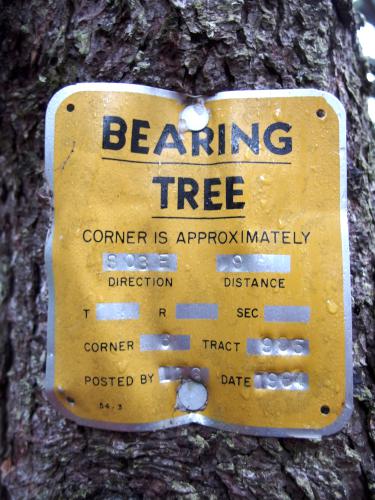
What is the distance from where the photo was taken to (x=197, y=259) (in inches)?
32.3

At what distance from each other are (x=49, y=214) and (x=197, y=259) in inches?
12.0

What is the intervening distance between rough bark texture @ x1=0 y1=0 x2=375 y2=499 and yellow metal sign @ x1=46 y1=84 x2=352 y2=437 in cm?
4

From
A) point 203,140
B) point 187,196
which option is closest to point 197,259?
point 187,196

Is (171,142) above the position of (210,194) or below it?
above

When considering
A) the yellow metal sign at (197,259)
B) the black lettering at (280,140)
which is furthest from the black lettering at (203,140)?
the black lettering at (280,140)

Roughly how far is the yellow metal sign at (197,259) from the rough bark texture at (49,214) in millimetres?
39

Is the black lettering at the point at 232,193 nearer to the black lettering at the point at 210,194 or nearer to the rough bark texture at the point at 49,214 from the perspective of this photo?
the black lettering at the point at 210,194

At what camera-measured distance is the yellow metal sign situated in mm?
795

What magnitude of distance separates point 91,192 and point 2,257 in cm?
26

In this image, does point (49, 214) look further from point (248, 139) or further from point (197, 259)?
point (248, 139)

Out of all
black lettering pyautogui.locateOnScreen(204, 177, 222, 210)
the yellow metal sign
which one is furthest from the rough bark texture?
black lettering pyautogui.locateOnScreen(204, 177, 222, 210)

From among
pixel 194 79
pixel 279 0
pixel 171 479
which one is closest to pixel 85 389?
pixel 171 479

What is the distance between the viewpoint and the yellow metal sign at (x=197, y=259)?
79 cm

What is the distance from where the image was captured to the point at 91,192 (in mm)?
818
